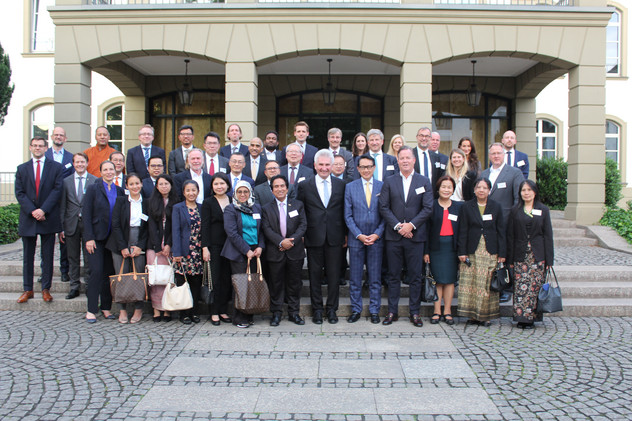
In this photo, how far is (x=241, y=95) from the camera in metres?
10.4

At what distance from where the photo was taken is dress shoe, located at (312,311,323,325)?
5907 millimetres

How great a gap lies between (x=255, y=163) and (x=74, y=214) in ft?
7.97

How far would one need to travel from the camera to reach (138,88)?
45.6ft

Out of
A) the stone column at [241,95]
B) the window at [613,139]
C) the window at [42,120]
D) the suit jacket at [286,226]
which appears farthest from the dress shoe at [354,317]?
the window at [613,139]

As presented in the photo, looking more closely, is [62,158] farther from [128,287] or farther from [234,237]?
[234,237]

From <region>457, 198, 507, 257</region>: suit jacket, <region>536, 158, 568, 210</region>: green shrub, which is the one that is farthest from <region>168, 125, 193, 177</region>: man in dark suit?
<region>536, 158, 568, 210</region>: green shrub

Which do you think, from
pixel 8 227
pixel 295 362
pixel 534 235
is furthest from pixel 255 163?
pixel 8 227

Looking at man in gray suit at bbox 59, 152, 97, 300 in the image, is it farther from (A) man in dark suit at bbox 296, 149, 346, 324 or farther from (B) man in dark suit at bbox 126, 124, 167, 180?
(A) man in dark suit at bbox 296, 149, 346, 324

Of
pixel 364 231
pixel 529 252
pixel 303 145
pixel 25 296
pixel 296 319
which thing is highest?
pixel 303 145

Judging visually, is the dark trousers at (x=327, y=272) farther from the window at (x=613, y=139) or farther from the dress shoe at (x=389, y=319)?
the window at (x=613, y=139)

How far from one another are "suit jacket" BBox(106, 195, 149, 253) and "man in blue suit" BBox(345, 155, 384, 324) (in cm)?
241

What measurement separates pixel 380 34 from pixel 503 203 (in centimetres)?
543

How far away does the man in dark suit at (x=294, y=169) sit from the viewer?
6.45 meters

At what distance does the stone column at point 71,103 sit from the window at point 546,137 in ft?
48.8
